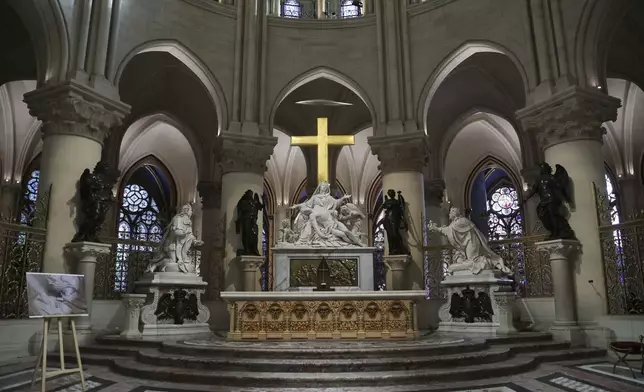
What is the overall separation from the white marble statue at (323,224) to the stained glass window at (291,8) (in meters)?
7.98

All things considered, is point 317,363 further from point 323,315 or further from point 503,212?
point 503,212

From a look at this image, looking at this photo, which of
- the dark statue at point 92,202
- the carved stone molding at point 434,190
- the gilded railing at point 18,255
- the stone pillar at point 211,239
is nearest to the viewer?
the gilded railing at point 18,255

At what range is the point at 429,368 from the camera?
24.3ft

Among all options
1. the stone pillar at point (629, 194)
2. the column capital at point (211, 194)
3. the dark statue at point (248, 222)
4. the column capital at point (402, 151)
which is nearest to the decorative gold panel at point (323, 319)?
the dark statue at point (248, 222)

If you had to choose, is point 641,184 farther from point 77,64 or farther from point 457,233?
point 77,64

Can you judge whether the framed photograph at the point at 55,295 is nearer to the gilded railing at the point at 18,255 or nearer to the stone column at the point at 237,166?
the gilded railing at the point at 18,255

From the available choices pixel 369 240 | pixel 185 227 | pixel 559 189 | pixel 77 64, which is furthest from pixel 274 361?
pixel 369 240

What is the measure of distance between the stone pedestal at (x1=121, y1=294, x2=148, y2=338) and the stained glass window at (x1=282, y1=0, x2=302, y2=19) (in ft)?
36.3

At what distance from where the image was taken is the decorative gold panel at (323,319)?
9914mm

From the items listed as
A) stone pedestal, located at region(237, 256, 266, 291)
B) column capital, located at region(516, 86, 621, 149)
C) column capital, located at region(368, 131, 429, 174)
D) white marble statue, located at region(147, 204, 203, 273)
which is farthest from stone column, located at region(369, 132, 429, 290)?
white marble statue, located at region(147, 204, 203, 273)

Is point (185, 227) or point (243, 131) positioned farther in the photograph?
point (243, 131)

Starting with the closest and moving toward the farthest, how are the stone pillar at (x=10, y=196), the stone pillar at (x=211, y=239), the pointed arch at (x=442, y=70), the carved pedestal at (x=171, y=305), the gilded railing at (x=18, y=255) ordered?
the gilded railing at (x=18, y=255) → the carved pedestal at (x=171, y=305) → the pointed arch at (x=442, y=70) → the stone pillar at (x=211, y=239) → the stone pillar at (x=10, y=196)

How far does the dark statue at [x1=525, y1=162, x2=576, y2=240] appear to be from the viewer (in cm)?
1094

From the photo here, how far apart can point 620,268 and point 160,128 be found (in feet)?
61.9
